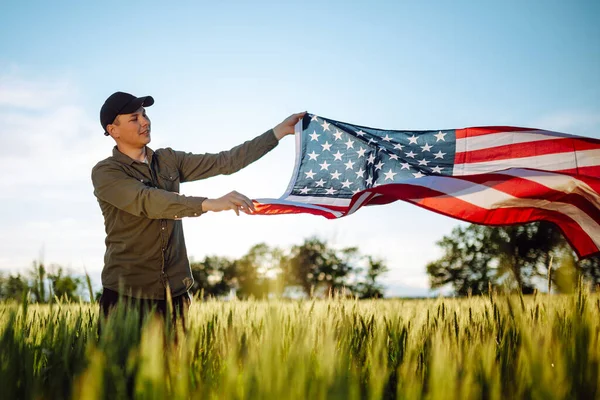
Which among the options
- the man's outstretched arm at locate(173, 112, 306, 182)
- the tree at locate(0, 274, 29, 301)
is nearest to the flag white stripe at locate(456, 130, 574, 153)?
the man's outstretched arm at locate(173, 112, 306, 182)

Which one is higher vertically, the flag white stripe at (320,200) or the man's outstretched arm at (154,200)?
the flag white stripe at (320,200)

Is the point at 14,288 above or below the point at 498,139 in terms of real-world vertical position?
below

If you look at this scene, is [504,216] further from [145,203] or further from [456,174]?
→ [145,203]

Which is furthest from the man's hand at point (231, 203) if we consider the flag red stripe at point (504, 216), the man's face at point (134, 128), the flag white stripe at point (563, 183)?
the flag white stripe at point (563, 183)

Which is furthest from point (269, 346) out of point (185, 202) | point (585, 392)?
point (185, 202)

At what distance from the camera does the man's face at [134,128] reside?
4117mm

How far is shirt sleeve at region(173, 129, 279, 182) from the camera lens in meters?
4.49

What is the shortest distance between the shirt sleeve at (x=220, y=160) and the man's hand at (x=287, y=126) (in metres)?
0.33

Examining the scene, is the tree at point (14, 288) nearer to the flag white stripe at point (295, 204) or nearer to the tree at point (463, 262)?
the flag white stripe at point (295, 204)

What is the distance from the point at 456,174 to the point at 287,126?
1819mm

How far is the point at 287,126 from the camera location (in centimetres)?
505

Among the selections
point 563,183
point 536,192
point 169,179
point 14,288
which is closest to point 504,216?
point 536,192

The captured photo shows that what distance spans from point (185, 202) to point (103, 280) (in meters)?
1.06

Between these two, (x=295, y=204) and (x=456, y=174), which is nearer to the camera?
(x=295, y=204)
